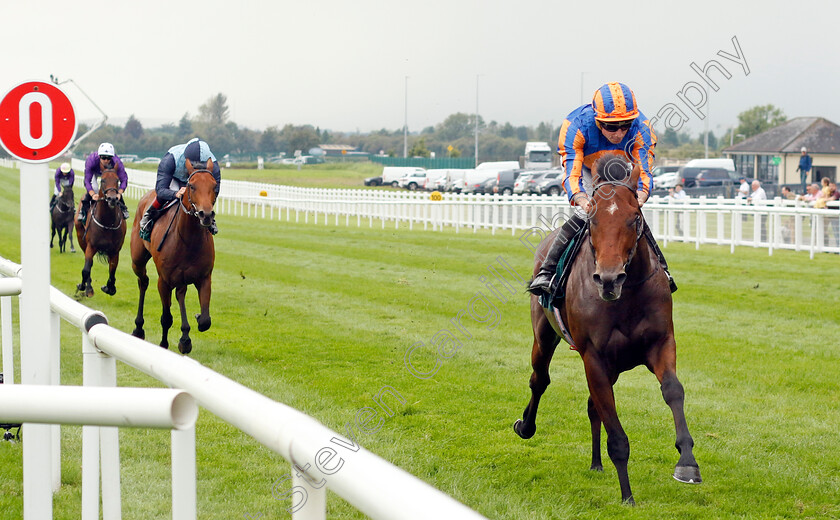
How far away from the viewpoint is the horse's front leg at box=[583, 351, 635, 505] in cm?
497

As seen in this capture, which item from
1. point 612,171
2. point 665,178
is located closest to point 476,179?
point 665,178

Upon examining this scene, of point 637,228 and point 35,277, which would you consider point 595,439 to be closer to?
point 637,228

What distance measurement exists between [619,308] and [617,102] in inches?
46.4

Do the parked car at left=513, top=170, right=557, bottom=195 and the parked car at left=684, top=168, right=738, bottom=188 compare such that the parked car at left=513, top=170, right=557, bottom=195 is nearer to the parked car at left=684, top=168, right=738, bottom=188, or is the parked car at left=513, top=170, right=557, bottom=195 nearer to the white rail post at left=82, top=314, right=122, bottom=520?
the parked car at left=684, top=168, right=738, bottom=188

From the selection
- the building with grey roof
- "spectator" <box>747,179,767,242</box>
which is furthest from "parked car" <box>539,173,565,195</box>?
"spectator" <box>747,179,767,242</box>

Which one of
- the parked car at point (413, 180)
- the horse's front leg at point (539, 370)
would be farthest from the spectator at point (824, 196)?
the parked car at point (413, 180)

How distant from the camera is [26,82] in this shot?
4043mm

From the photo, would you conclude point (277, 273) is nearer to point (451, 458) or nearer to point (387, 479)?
point (451, 458)

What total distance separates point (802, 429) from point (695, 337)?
3.78 metres

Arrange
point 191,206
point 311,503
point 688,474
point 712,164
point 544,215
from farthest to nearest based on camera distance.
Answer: point 712,164 < point 544,215 < point 191,206 < point 688,474 < point 311,503

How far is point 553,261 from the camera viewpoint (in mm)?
5793

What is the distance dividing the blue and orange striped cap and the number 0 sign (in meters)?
2.82

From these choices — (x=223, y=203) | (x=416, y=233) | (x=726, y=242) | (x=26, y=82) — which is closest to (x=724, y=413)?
(x=26, y=82)

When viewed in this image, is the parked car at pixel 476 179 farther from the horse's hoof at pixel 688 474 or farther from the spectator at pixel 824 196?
the horse's hoof at pixel 688 474
